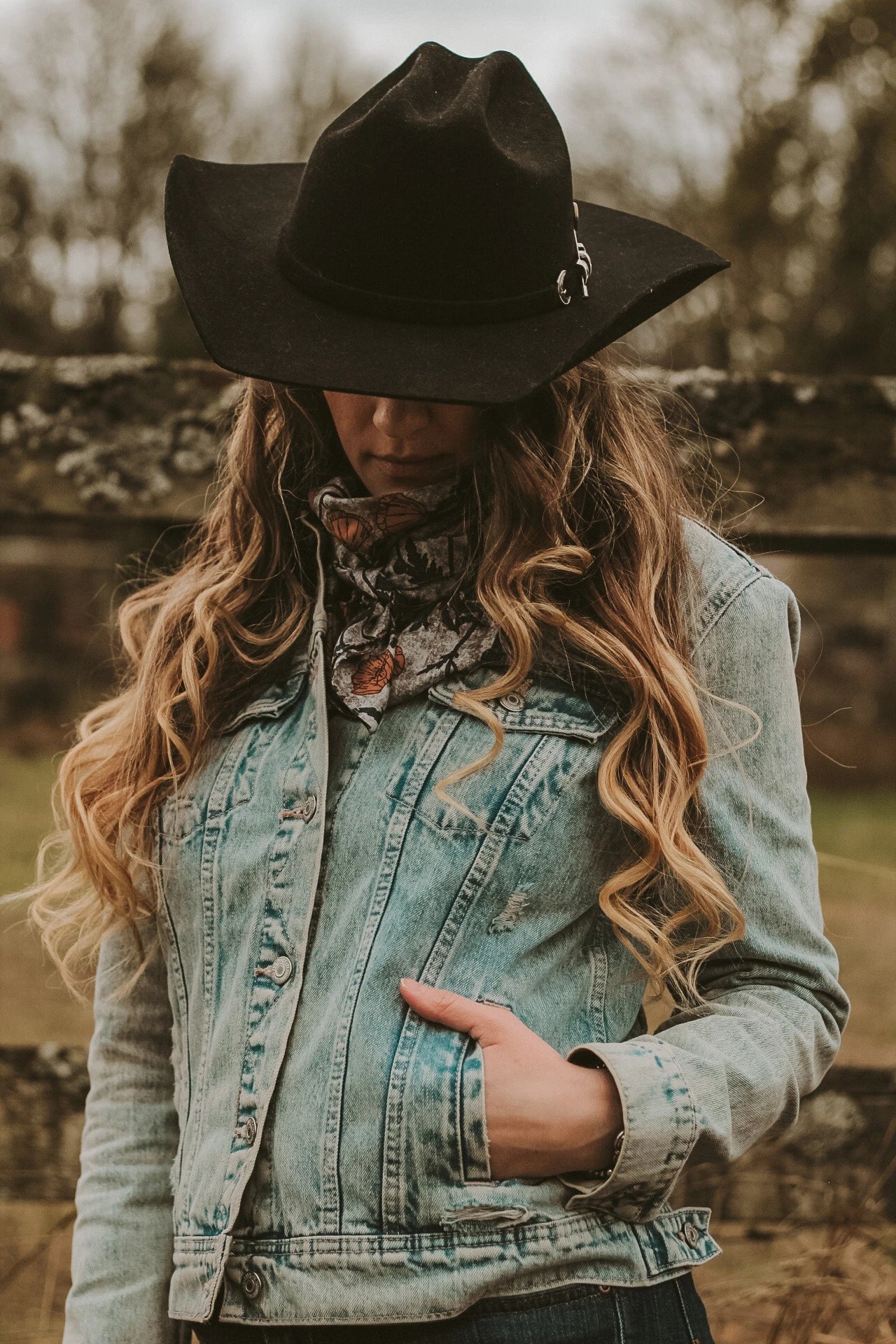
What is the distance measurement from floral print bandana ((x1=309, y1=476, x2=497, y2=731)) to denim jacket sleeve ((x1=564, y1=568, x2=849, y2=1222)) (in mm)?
A: 265

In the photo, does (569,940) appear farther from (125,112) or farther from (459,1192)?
(125,112)

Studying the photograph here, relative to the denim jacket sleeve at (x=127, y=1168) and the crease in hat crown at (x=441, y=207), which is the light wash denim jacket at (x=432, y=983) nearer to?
the denim jacket sleeve at (x=127, y=1168)

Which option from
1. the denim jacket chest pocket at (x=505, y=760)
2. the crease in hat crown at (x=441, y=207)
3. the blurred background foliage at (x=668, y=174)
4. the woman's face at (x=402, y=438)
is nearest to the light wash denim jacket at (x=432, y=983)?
the denim jacket chest pocket at (x=505, y=760)

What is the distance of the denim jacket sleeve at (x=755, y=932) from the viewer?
1.23 m

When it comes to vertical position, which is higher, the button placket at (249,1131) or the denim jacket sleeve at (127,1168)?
the button placket at (249,1131)

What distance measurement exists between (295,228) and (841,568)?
9468mm

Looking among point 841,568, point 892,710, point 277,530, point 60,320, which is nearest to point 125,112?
point 60,320

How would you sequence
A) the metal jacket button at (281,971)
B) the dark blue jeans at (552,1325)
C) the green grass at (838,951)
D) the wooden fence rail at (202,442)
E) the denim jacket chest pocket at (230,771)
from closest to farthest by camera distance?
the dark blue jeans at (552,1325) < the metal jacket button at (281,971) < the denim jacket chest pocket at (230,771) < the wooden fence rail at (202,442) < the green grass at (838,951)

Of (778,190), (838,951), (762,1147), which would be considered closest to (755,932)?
(762,1147)

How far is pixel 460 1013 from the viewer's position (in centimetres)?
116

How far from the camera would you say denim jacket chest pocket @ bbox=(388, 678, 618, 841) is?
49.2 inches

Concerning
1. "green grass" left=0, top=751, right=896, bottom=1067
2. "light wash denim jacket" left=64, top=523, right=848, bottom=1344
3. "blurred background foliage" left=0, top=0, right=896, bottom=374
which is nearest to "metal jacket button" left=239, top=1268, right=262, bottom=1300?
"light wash denim jacket" left=64, top=523, right=848, bottom=1344

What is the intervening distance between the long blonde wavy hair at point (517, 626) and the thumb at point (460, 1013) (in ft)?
0.54

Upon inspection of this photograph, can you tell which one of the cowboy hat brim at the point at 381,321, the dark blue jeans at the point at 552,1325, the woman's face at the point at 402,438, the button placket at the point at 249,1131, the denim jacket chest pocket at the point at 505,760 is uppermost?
the cowboy hat brim at the point at 381,321
